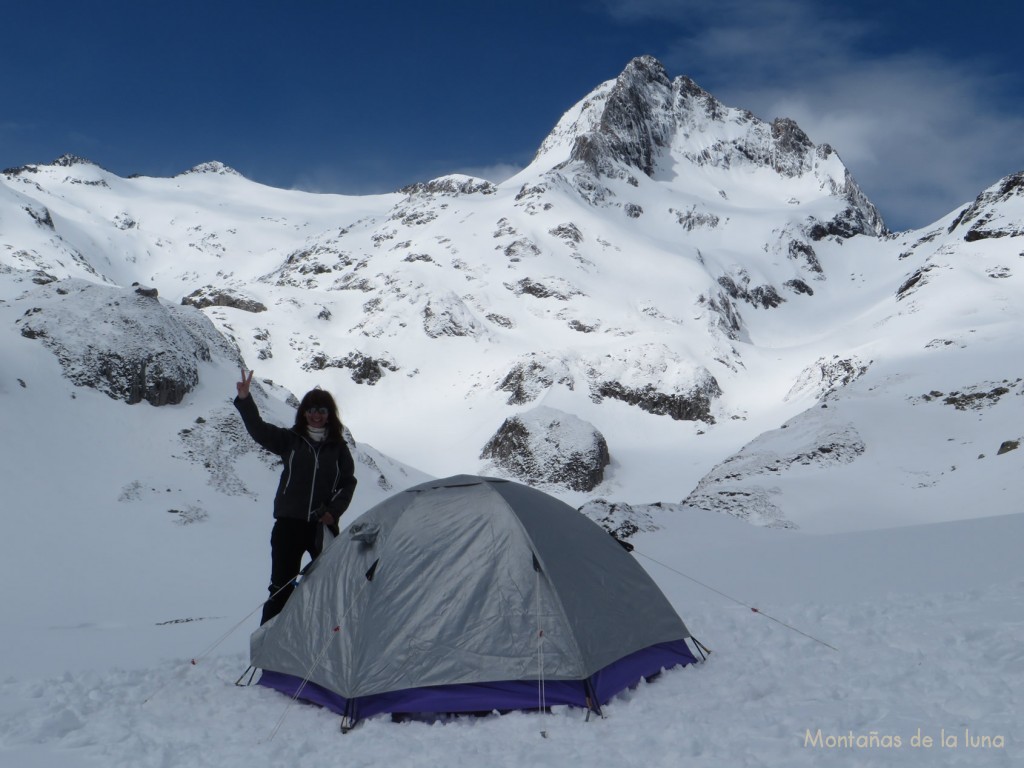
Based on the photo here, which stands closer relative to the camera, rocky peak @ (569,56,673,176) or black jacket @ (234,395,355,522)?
black jacket @ (234,395,355,522)

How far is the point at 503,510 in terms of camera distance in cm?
666

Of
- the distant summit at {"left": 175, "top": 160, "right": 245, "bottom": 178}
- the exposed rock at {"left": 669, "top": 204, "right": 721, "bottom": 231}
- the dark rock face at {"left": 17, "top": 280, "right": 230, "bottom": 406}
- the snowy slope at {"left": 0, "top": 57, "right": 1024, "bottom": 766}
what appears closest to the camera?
the snowy slope at {"left": 0, "top": 57, "right": 1024, "bottom": 766}

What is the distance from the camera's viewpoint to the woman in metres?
7.31

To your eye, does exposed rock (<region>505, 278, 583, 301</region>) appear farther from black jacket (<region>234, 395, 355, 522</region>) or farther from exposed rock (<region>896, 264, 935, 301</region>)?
black jacket (<region>234, 395, 355, 522</region>)

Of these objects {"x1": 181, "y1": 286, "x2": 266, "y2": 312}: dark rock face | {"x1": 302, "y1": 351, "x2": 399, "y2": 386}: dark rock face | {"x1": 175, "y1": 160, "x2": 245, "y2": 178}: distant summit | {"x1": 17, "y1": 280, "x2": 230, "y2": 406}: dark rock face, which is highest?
{"x1": 175, "y1": 160, "x2": 245, "y2": 178}: distant summit

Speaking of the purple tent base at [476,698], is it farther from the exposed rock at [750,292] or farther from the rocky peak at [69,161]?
the rocky peak at [69,161]

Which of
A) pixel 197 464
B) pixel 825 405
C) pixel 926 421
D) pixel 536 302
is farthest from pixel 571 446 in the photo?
pixel 536 302

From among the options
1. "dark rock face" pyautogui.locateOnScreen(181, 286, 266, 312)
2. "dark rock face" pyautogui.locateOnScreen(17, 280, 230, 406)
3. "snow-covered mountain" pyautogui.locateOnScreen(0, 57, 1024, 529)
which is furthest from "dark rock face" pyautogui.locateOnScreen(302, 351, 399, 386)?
"dark rock face" pyautogui.locateOnScreen(17, 280, 230, 406)

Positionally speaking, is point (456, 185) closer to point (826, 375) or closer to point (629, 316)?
point (629, 316)

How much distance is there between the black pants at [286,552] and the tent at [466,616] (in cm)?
37

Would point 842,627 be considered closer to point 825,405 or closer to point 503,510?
point 503,510

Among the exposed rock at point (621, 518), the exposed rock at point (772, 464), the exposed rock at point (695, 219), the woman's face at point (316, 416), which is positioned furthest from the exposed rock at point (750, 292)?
the woman's face at point (316, 416)

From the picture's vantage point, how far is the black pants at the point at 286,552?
24.1ft

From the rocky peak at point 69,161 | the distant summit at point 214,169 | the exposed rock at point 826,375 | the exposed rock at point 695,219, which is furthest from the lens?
the distant summit at point 214,169
